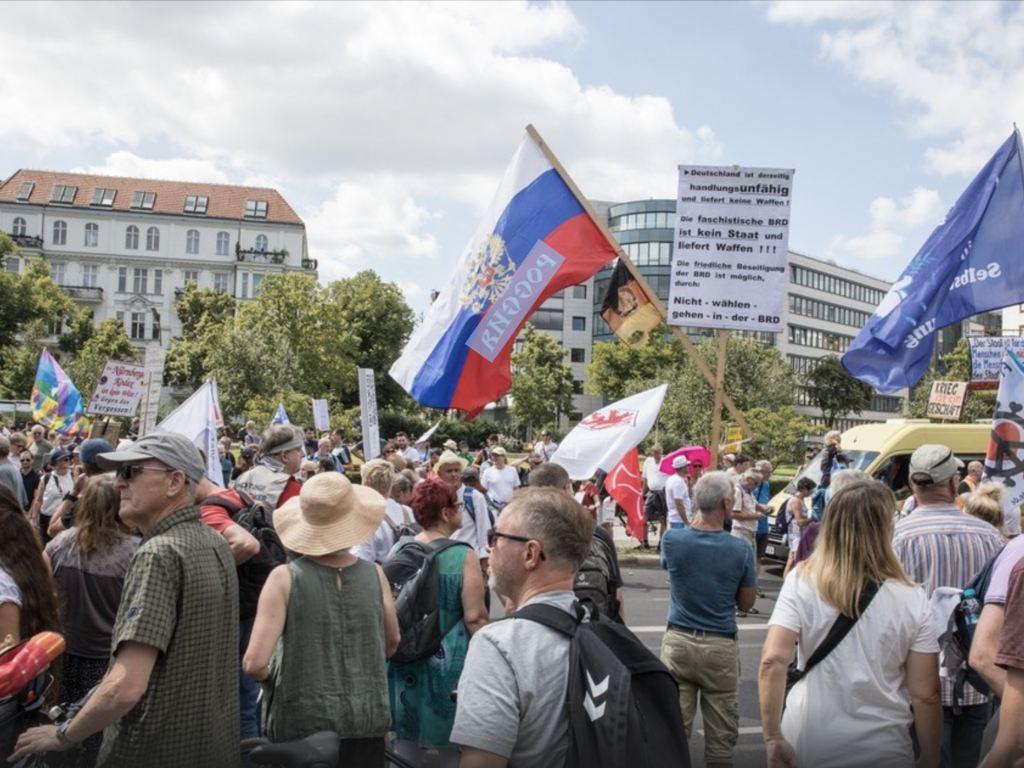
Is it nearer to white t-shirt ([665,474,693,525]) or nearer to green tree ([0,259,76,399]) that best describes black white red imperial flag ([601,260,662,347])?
white t-shirt ([665,474,693,525])

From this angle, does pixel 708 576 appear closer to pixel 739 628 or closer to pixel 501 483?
pixel 739 628

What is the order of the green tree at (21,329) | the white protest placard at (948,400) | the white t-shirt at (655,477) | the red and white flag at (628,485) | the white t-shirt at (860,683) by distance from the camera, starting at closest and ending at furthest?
1. the white t-shirt at (860,683)
2. the red and white flag at (628,485)
3. the white t-shirt at (655,477)
4. the white protest placard at (948,400)
5. the green tree at (21,329)

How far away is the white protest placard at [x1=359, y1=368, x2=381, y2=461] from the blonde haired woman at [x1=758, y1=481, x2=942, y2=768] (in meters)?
10.3

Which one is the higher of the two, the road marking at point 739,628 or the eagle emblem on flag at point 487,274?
the eagle emblem on flag at point 487,274

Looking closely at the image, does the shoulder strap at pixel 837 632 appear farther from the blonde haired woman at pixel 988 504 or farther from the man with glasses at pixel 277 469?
the man with glasses at pixel 277 469

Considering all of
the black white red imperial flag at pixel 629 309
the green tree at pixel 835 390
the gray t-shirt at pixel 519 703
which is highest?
the green tree at pixel 835 390

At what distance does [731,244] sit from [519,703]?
722 cm

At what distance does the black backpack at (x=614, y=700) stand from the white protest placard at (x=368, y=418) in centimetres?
1110

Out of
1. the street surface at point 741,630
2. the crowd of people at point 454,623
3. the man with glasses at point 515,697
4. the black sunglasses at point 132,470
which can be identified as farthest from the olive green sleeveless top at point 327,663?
the street surface at point 741,630

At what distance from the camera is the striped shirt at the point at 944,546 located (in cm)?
459

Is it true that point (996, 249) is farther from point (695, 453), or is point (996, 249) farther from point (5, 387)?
point (5, 387)

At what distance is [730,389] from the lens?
58.3 metres

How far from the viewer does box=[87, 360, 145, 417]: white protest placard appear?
18.0 m

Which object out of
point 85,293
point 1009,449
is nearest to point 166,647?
point 1009,449
